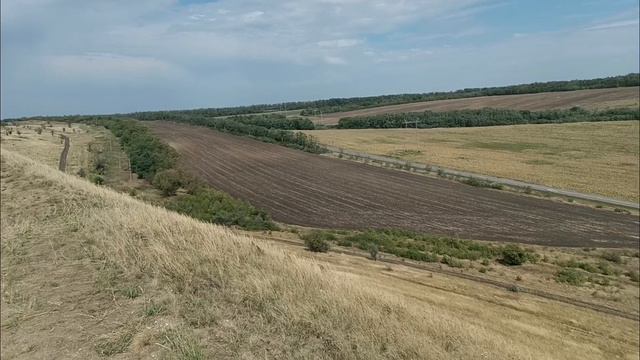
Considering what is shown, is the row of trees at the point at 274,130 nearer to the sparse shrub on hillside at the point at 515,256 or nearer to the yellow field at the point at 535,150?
the yellow field at the point at 535,150

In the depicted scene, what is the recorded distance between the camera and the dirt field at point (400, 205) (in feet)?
136

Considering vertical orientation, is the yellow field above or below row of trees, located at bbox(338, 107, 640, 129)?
below

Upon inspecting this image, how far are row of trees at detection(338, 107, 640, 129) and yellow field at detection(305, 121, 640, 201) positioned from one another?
30.9 feet

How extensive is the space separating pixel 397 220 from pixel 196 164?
37285 mm

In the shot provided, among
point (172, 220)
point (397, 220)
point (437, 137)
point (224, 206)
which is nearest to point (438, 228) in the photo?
point (397, 220)

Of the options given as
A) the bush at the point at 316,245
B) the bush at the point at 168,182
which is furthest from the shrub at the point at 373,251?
the bush at the point at 168,182

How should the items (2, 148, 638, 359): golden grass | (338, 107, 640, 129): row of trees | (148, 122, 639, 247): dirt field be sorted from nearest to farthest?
1. (2, 148, 638, 359): golden grass
2. (148, 122, 639, 247): dirt field
3. (338, 107, 640, 129): row of trees

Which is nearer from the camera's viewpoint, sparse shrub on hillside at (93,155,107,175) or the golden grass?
the golden grass

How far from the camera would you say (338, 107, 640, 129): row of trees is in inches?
4569

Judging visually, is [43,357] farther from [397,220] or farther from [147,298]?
[397,220]

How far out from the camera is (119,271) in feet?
27.7

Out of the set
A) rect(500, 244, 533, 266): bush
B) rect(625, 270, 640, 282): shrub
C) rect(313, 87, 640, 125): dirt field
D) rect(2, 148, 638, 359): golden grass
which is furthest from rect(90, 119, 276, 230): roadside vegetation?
rect(313, 87, 640, 125): dirt field

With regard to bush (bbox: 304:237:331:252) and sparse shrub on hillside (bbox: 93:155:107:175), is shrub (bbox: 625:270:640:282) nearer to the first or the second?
bush (bbox: 304:237:331:252)

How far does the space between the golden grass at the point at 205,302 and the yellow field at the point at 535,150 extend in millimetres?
55217
